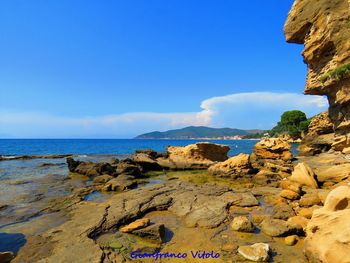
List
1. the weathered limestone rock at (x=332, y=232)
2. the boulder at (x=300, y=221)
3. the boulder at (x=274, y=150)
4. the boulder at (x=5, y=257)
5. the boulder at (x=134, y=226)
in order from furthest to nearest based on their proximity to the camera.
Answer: the boulder at (x=274, y=150) < the boulder at (x=134, y=226) < the boulder at (x=300, y=221) < the boulder at (x=5, y=257) < the weathered limestone rock at (x=332, y=232)

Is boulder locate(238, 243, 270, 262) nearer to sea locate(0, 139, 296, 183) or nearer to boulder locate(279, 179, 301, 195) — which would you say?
boulder locate(279, 179, 301, 195)

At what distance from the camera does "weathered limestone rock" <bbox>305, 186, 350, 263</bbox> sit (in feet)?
17.4

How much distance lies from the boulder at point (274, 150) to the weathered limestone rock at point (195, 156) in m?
4.09

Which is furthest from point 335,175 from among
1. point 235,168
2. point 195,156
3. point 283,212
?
point 195,156

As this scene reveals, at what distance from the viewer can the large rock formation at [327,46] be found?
2089 centimetres

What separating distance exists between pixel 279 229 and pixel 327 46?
20824mm

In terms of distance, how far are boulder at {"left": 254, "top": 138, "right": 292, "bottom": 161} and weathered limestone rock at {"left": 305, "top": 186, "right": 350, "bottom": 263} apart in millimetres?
20722

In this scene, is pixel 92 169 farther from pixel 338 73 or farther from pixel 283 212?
pixel 338 73

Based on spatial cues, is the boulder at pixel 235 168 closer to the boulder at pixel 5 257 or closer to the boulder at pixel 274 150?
the boulder at pixel 274 150

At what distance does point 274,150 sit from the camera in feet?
91.9

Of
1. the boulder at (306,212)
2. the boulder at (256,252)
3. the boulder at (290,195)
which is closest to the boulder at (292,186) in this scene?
the boulder at (290,195)

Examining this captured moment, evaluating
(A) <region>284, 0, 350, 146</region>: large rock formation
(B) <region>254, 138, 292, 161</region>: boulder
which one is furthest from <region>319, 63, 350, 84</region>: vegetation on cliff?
(B) <region>254, 138, 292, 161</region>: boulder

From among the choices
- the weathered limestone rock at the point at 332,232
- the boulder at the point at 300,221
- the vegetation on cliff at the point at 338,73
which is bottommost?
the boulder at the point at 300,221

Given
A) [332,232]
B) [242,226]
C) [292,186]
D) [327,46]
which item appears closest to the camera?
[332,232]
